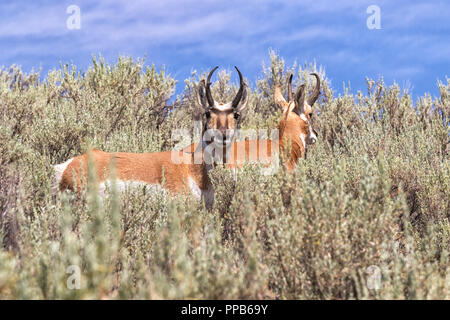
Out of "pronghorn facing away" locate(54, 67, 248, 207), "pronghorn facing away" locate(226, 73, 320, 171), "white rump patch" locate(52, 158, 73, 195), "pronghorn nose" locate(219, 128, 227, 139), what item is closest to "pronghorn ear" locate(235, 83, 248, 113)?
"pronghorn facing away" locate(54, 67, 248, 207)

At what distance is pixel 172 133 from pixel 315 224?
27.2 feet

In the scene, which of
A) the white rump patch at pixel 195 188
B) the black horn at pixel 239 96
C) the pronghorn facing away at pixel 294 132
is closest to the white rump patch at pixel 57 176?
the white rump patch at pixel 195 188

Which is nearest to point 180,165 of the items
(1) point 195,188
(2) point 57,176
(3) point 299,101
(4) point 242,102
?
(1) point 195,188

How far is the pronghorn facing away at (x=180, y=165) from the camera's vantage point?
235 inches

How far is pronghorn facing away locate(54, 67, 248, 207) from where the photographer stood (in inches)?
235

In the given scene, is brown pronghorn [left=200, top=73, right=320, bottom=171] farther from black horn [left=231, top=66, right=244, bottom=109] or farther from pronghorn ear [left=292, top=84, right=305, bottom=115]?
black horn [left=231, top=66, right=244, bottom=109]

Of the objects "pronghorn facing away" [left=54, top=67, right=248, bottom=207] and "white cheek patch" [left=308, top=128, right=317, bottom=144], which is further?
"white cheek patch" [left=308, top=128, right=317, bottom=144]

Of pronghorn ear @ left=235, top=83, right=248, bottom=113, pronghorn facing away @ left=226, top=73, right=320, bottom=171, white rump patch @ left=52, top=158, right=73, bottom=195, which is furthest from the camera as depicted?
pronghorn facing away @ left=226, top=73, right=320, bottom=171

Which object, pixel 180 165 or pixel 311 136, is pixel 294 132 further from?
pixel 180 165

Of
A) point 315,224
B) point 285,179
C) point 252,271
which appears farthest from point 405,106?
point 252,271

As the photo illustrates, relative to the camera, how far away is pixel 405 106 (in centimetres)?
1165

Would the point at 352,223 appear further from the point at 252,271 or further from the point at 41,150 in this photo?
the point at 41,150

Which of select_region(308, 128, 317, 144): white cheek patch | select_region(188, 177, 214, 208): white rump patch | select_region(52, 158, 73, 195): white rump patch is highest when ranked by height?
select_region(308, 128, 317, 144): white cheek patch

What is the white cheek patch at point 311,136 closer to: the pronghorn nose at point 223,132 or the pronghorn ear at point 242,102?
the pronghorn ear at point 242,102
